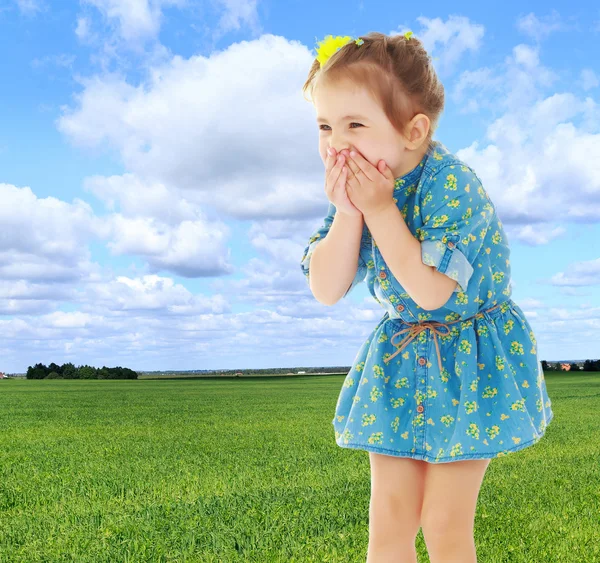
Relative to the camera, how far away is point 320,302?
2.80 metres

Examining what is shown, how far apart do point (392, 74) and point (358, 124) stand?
0.74 feet

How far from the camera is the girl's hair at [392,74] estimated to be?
2412 millimetres

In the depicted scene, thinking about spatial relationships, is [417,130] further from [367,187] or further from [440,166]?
[367,187]

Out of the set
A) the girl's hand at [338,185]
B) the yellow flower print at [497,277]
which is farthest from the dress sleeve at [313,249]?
the yellow flower print at [497,277]

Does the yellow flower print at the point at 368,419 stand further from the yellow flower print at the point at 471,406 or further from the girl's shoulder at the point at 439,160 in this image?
the girl's shoulder at the point at 439,160

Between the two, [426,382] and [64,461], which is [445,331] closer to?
[426,382]

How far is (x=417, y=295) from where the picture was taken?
2.40 metres

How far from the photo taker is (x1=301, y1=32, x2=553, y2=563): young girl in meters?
2.40

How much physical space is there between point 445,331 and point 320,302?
1.78ft

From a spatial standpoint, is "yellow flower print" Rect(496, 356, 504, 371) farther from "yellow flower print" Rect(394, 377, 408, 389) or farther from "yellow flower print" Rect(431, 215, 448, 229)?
"yellow flower print" Rect(431, 215, 448, 229)

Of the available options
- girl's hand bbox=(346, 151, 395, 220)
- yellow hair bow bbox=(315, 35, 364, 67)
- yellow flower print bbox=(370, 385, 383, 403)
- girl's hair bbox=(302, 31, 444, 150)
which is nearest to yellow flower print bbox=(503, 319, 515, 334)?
yellow flower print bbox=(370, 385, 383, 403)

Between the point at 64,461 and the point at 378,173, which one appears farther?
the point at 64,461

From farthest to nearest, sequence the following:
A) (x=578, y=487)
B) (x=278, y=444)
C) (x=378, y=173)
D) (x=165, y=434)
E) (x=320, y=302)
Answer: (x=165, y=434) → (x=278, y=444) → (x=578, y=487) → (x=320, y=302) → (x=378, y=173)

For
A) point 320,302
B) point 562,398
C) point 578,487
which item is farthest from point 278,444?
point 562,398
